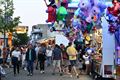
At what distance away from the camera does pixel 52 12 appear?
14773 mm

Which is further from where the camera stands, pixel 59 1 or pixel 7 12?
pixel 7 12

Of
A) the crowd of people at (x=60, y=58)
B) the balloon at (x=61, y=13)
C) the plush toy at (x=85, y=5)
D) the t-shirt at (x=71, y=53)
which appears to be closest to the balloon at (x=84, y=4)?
the plush toy at (x=85, y=5)

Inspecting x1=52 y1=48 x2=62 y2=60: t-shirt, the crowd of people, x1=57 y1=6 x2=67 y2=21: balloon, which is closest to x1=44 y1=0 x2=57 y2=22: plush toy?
x1=57 y1=6 x2=67 y2=21: balloon

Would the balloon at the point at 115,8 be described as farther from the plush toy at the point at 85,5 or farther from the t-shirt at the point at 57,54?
the t-shirt at the point at 57,54

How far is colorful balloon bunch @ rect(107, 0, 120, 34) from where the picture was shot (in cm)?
1393

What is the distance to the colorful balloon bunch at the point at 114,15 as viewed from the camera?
13934 mm

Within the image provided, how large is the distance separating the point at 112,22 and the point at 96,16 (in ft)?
5.12

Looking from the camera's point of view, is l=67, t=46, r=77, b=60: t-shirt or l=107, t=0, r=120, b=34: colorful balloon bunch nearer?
l=107, t=0, r=120, b=34: colorful balloon bunch

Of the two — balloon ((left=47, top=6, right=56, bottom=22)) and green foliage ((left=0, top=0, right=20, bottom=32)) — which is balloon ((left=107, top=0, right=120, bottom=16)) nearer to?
balloon ((left=47, top=6, right=56, bottom=22))

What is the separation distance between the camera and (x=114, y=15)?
1427cm

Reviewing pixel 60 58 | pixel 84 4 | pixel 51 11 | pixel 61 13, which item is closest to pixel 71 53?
pixel 60 58

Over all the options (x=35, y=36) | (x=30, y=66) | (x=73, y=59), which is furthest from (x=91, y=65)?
(x=35, y=36)

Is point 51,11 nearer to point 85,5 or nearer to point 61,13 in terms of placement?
point 61,13

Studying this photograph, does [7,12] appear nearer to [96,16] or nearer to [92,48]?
[92,48]
